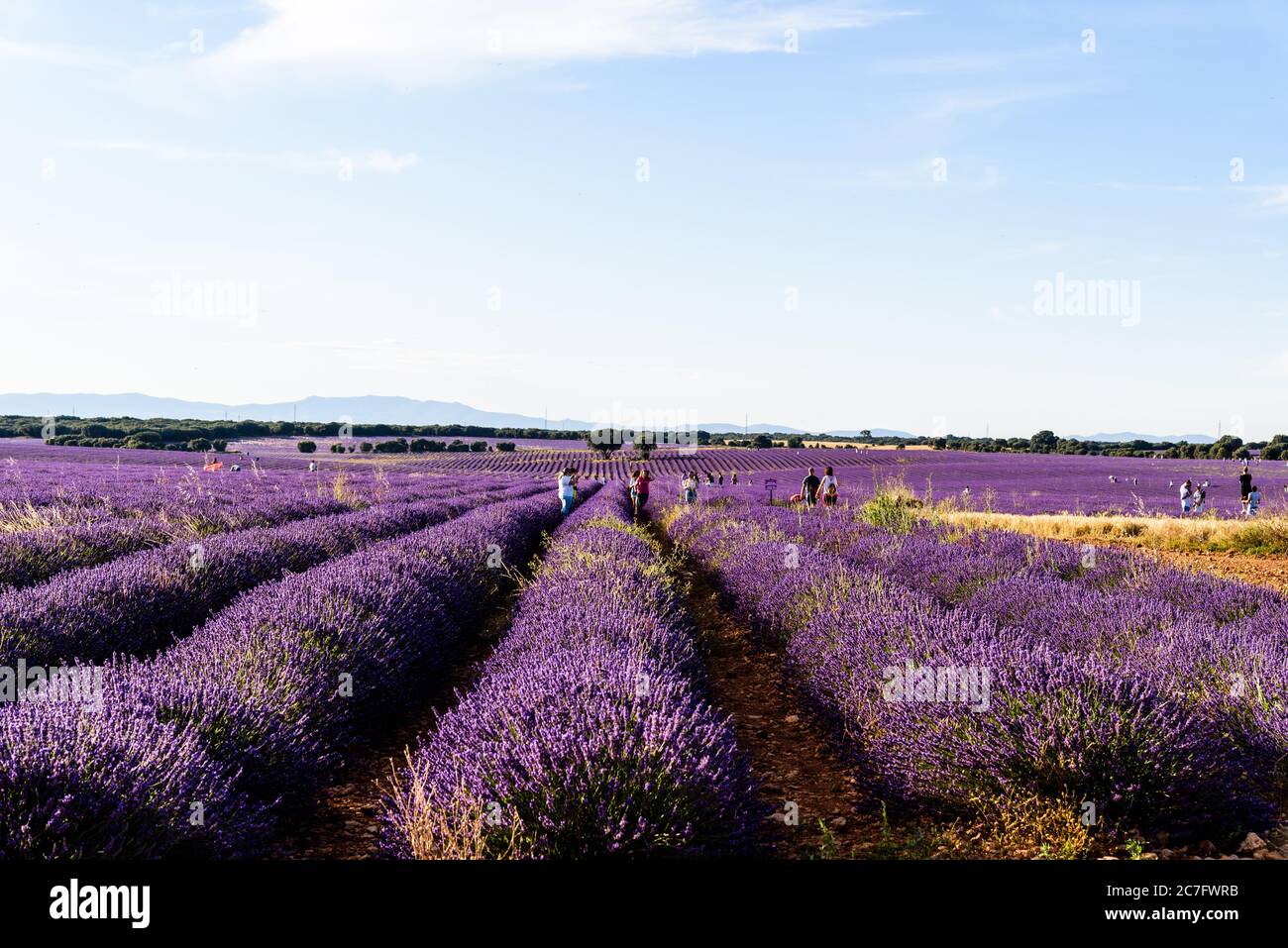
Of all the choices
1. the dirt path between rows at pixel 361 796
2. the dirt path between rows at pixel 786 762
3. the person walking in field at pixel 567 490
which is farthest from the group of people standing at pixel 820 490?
the dirt path between rows at pixel 361 796

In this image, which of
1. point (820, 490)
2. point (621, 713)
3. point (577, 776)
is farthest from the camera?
point (820, 490)

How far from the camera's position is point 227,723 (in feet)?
9.45

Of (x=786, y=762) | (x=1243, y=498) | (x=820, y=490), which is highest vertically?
(x=820, y=490)

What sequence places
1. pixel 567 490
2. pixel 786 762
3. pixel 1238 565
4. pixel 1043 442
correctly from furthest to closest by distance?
pixel 1043 442
pixel 567 490
pixel 1238 565
pixel 786 762

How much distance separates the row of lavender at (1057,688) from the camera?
262 cm

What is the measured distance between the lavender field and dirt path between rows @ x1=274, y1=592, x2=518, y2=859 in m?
0.02

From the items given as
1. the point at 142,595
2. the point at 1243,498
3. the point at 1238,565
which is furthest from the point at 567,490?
the point at 1243,498

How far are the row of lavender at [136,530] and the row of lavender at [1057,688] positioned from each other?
5.46m

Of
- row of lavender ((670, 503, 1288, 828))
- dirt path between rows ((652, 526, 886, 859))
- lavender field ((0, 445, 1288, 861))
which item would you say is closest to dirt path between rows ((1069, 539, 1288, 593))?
lavender field ((0, 445, 1288, 861))

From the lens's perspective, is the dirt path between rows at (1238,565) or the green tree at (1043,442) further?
the green tree at (1043,442)

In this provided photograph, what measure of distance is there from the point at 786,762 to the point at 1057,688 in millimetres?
1382

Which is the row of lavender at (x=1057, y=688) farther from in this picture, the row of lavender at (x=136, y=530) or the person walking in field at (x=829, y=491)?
the person walking in field at (x=829, y=491)

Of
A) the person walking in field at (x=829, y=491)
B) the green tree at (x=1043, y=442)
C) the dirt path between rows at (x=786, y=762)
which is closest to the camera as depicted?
the dirt path between rows at (x=786, y=762)

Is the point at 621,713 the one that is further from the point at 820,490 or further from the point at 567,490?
the point at 820,490
